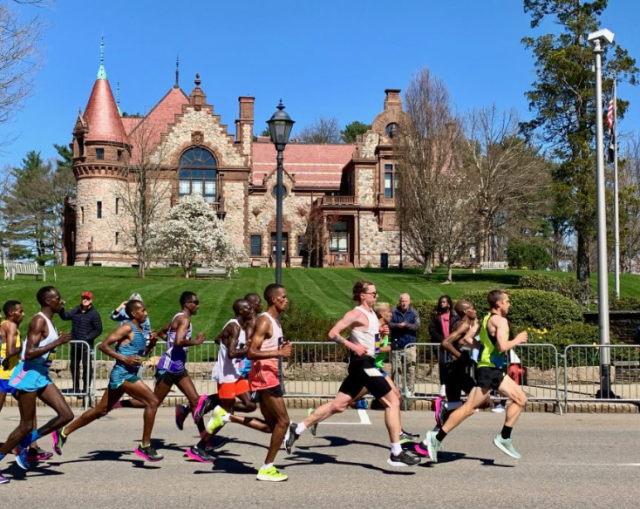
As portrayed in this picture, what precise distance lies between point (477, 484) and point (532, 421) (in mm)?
5049

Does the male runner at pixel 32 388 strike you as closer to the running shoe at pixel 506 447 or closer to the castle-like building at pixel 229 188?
the running shoe at pixel 506 447

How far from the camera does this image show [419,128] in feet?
132

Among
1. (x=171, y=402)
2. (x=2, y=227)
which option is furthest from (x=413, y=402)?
(x=2, y=227)

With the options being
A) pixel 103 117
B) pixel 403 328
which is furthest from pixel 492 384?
pixel 103 117

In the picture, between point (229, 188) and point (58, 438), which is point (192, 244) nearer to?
point (229, 188)

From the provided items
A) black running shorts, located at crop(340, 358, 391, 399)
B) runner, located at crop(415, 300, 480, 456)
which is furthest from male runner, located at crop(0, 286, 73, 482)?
runner, located at crop(415, 300, 480, 456)

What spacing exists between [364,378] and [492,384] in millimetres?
1412

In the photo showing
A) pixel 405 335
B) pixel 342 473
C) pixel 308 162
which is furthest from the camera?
pixel 308 162

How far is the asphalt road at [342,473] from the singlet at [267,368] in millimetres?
963

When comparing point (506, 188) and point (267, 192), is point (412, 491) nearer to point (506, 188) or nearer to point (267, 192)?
point (506, 188)

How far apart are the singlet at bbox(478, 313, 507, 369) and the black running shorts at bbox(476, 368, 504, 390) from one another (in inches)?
2.1

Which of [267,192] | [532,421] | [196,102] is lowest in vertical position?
[532,421]

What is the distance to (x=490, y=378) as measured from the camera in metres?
A: 8.53

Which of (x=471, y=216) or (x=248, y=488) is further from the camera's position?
(x=471, y=216)
